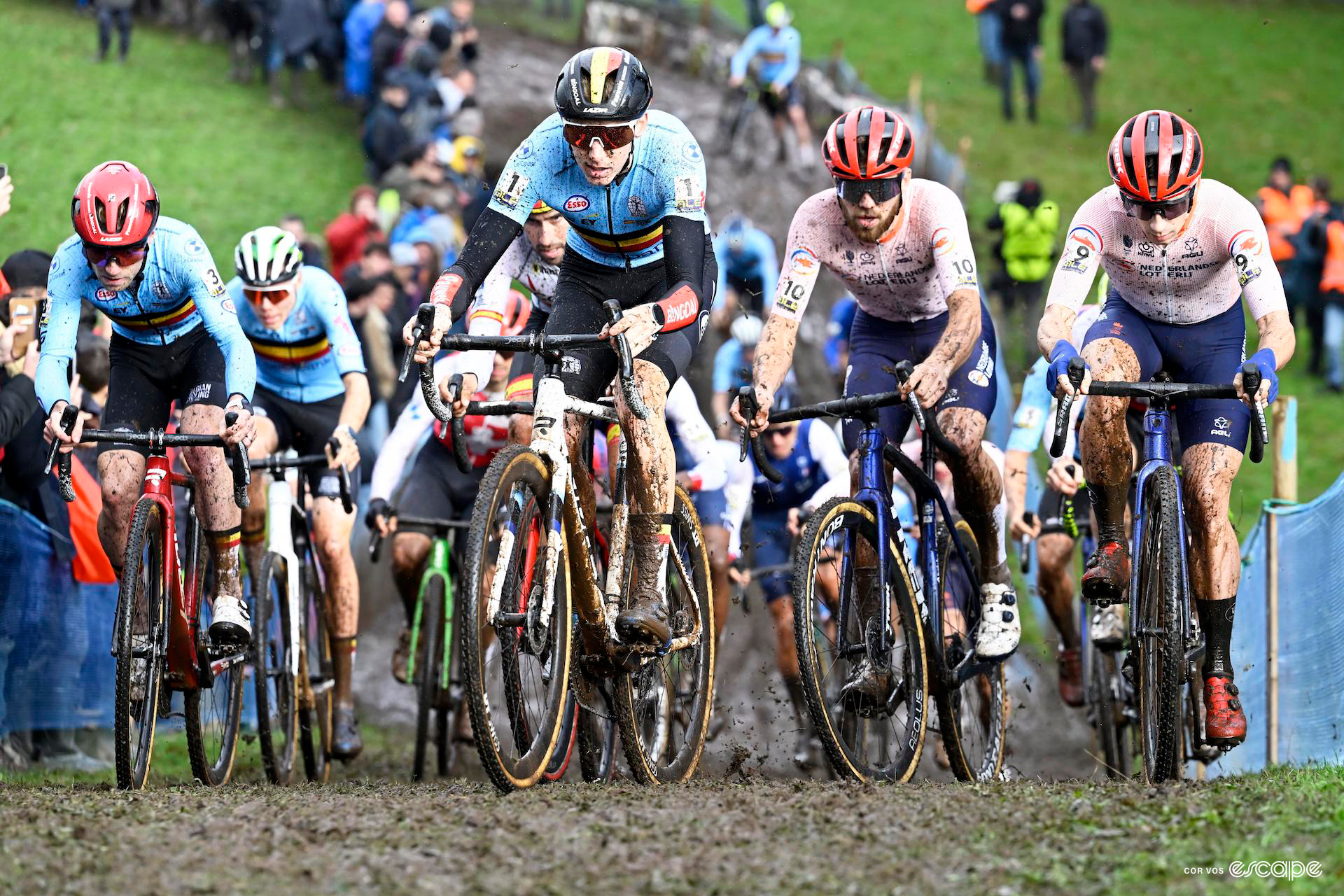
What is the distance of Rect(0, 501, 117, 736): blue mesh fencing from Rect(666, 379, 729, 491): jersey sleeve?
3.67 metres

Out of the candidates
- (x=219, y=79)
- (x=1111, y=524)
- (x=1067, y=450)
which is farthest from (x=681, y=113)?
(x=1111, y=524)

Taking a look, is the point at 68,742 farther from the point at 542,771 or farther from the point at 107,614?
the point at 542,771

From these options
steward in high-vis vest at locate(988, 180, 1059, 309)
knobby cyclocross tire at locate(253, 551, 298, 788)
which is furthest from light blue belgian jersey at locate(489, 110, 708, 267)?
steward in high-vis vest at locate(988, 180, 1059, 309)

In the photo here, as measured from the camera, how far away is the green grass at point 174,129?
Answer: 21.5m

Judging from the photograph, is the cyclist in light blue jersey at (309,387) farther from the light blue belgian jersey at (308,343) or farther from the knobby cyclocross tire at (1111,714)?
the knobby cyclocross tire at (1111,714)

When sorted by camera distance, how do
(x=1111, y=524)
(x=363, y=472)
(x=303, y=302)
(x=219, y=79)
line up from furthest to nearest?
(x=219, y=79), (x=363, y=472), (x=303, y=302), (x=1111, y=524)

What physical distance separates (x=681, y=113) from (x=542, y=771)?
898 inches

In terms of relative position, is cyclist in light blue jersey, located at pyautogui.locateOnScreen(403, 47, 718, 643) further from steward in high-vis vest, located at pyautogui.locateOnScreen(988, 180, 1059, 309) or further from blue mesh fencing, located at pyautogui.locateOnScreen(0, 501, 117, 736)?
steward in high-vis vest, located at pyautogui.locateOnScreen(988, 180, 1059, 309)

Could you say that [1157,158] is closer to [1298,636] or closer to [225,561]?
[1298,636]

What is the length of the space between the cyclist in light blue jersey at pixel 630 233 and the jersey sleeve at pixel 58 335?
2.08 metres

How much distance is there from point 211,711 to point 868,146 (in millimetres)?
4268

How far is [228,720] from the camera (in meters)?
8.64

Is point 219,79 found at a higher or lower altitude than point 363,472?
higher

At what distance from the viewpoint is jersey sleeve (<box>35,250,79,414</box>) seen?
7.61 m
